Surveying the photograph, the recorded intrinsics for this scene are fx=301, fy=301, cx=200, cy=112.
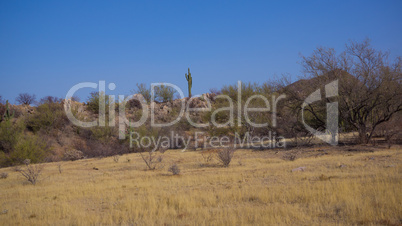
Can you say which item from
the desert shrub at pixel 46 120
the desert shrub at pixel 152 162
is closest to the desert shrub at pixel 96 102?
the desert shrub at pixel 46 120

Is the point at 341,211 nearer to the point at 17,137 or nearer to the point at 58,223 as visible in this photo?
the point at 58,223

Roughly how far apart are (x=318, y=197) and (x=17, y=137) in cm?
2724

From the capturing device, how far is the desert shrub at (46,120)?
119 feet

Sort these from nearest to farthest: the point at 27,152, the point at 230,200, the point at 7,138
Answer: the point at 230,200
the point at 27,152
the point at 7,138

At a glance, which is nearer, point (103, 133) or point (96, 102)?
point (103, 133)

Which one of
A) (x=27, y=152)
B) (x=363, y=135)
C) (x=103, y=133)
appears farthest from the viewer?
(x=103, y=133)

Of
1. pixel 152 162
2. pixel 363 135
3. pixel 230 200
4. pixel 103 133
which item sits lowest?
pixel 230 200

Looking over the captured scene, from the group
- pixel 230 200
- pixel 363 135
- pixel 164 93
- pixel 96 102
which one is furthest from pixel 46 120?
pixel 230 200

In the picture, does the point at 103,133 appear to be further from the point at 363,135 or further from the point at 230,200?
the point at 230,200

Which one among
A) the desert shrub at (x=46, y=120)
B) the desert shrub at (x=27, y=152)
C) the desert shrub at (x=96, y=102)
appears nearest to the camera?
the desert shrub at (x=27, y=152)

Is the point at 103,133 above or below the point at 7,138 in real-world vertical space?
above

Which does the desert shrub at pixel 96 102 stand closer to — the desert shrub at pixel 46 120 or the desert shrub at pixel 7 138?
the desert shrub at pixel 46 120

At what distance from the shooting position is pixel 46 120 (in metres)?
36.6

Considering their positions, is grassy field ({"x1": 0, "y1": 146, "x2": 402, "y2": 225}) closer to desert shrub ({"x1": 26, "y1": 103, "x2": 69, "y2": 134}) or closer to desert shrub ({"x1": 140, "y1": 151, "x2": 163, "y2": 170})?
desert shrub ({"x1": 140, "y1": 151, "x2": 163, "y2": 170})
